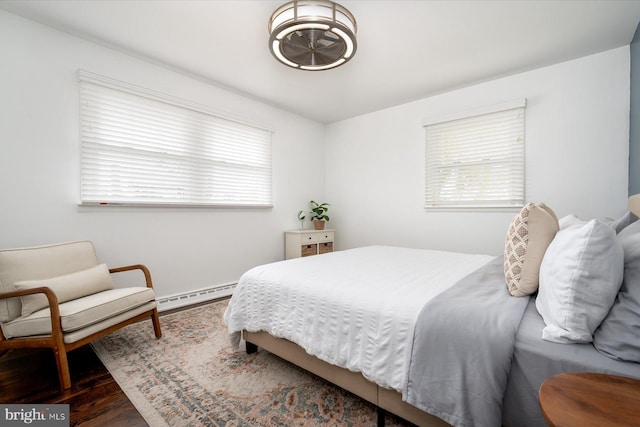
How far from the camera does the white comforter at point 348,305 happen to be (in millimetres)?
1278

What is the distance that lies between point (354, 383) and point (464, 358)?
24.0 inches

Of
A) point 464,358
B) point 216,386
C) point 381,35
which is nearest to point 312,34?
point 381,35

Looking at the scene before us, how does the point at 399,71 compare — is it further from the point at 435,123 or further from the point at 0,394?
the point at 0,394

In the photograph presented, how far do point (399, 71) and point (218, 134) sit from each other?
2.29 metres

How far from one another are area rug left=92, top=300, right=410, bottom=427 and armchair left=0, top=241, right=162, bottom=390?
10.8 inches

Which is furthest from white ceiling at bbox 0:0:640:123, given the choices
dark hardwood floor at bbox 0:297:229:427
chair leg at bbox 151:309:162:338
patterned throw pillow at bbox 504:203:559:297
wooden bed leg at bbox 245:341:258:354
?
dark hardwood floor at bbox 0:297:229:427

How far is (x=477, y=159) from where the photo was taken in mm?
3443

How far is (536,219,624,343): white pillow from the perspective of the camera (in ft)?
3.02

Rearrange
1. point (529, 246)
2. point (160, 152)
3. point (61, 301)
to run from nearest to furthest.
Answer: point (529, 246) → point (61, 301) → point (160, 152)

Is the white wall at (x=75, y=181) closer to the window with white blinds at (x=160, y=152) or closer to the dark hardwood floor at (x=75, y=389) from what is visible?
the window with white blinds at (x=160, y=152)

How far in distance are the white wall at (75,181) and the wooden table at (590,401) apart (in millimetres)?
3268

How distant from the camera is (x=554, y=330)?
966 mm

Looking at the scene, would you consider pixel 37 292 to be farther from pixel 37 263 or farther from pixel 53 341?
pixel 37 263

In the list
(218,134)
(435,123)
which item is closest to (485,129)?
(435,123)
